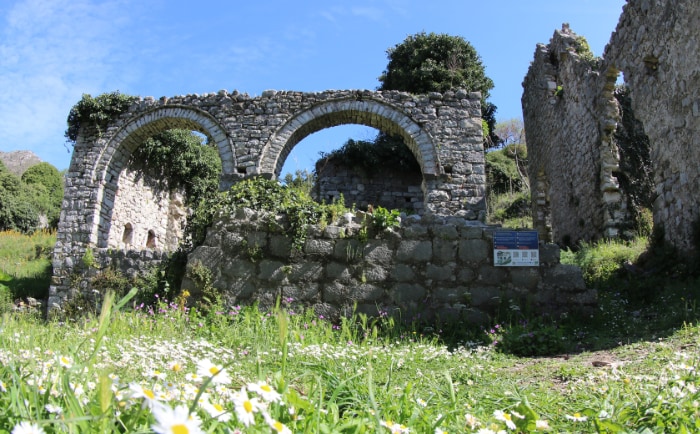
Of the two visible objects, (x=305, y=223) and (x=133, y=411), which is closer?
(x=133, y=411)

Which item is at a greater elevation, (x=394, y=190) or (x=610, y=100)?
(x=610, y=100)

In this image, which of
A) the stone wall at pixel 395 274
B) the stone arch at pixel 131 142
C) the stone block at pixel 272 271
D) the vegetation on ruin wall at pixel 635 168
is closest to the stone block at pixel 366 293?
the stone wall at pixel 395 274

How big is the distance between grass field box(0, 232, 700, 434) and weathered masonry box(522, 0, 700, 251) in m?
1.47

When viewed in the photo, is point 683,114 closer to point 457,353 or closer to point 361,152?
point 457,353

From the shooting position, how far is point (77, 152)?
12406mm

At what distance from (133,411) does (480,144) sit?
10411 mm

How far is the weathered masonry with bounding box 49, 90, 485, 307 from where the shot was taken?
11086 mm

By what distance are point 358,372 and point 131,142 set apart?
11117 mm

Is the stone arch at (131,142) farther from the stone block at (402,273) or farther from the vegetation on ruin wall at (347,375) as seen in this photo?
the stone block at (402,273)

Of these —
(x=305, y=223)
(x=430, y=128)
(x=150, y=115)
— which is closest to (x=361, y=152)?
(x=430, y=128)

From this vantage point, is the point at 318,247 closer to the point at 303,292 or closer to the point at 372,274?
the point at 303,292

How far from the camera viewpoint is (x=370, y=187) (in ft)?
52.0

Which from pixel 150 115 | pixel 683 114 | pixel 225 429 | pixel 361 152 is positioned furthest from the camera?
pixel 361 152

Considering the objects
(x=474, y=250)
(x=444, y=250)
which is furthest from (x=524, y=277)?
(x=444, y=250)
